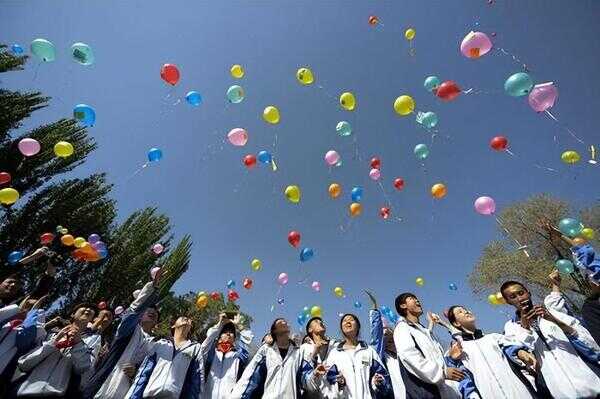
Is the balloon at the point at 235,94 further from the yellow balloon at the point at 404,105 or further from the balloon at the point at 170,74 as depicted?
the yellow balloon at the point at 404,105

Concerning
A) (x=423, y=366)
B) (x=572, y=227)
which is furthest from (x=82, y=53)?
(x=572, y=227)

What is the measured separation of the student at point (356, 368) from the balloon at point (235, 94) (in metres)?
4.38

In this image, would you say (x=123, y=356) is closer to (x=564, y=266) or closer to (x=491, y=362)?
(x=491, y=362)

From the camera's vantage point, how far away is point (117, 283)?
13602mm

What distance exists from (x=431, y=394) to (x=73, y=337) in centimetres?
357

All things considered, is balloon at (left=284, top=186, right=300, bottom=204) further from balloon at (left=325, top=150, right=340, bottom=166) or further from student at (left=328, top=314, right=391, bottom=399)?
student at (left=328, top=314, right=391, bottom=399)

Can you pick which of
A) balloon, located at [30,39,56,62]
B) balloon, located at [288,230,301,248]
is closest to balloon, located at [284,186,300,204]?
balloon, located at [288,230,301,248]

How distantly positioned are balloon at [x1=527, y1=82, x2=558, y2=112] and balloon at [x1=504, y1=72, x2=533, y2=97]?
10 centimetres

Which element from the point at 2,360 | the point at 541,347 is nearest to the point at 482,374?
the point at 541,347

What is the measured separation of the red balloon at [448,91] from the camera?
4.93m

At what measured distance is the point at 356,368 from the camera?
331cm

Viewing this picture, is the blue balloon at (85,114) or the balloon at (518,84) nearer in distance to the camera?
the balloon at (518,84)

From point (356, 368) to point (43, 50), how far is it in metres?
6.38

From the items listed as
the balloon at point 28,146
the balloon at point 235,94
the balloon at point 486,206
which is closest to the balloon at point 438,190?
the balloon at point 486,206
